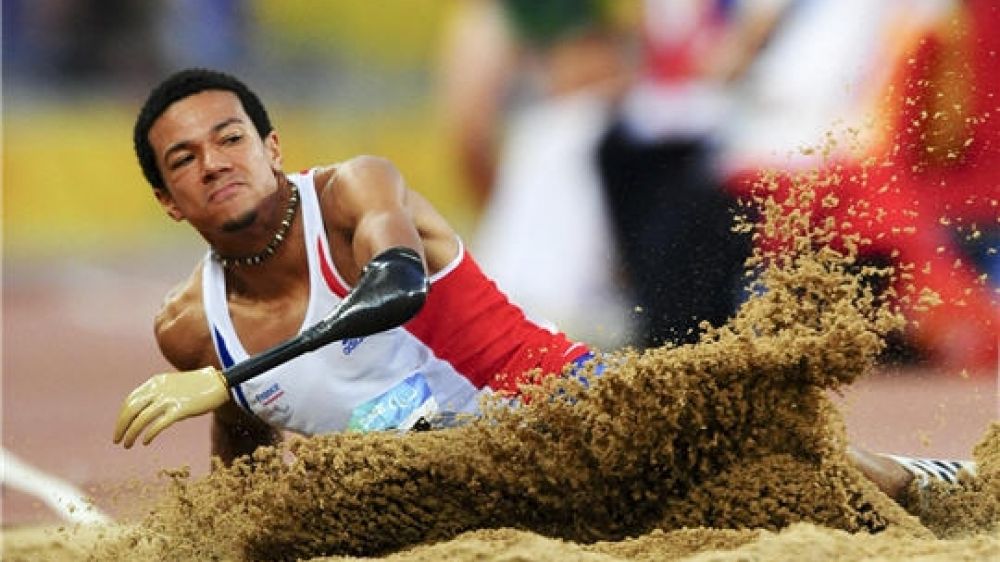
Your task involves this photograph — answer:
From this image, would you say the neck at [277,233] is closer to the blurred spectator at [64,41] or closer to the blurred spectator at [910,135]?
the blurred spectator at [910,135]

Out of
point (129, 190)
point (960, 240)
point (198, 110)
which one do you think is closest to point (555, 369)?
point (198, 110)

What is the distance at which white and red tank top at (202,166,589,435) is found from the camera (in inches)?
172

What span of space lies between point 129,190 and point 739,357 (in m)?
7.74

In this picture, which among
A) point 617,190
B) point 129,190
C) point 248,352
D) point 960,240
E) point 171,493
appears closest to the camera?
point 171,493

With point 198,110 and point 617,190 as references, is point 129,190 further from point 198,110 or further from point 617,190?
point 198,110

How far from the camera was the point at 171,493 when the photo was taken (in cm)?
414

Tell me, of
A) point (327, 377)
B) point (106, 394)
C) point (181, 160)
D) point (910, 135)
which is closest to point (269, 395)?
point (327, 377)

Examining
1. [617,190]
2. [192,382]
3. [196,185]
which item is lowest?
[192,382]

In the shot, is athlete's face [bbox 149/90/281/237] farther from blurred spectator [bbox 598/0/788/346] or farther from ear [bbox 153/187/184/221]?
blurred spectator [bbox 598/0/788/346]

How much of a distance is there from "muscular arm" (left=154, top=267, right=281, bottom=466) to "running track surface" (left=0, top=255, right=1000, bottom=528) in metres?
0.23

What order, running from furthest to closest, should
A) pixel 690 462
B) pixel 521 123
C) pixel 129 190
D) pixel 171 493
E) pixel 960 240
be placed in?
pixel 129 190 < pixel 521 123 < pixel 960 240 < pixel 171 493 < pixel 690 462

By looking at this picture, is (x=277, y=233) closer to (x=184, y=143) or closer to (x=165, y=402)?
(x=184, y=143)

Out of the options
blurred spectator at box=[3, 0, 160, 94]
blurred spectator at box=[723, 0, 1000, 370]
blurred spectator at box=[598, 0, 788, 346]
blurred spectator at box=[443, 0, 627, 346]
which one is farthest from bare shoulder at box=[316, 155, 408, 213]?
blurred spectator at box=[3, 0, 160, 94]

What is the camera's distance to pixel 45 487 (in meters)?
6.55
